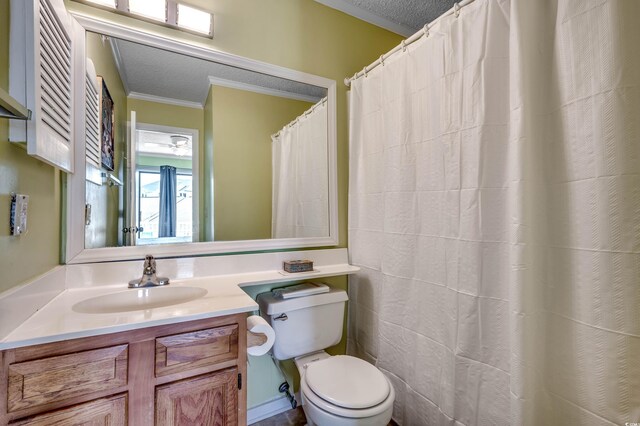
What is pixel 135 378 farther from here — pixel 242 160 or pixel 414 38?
pixel 414 38

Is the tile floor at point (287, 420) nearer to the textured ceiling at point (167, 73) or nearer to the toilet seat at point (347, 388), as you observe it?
the toilet seat at point (347, 388)

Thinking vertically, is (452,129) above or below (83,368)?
above

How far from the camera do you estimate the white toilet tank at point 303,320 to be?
4.76 ft

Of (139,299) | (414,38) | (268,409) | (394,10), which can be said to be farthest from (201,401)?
(394,10)

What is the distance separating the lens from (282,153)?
178 cm

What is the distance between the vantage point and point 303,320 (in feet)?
4.95

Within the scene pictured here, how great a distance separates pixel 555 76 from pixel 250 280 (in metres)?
1.48

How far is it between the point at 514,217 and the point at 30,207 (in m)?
1.59

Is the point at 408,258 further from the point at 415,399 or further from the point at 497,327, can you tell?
the point at 415,399

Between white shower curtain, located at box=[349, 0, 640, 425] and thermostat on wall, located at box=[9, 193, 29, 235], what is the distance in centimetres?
145

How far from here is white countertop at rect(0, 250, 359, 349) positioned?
762mm

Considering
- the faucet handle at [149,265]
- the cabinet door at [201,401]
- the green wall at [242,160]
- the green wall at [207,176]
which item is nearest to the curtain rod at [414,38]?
the green wall at [242,160]

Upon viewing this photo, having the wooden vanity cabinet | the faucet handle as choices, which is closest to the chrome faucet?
the faucet handle

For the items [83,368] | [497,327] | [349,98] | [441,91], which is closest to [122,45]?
[349,98]
